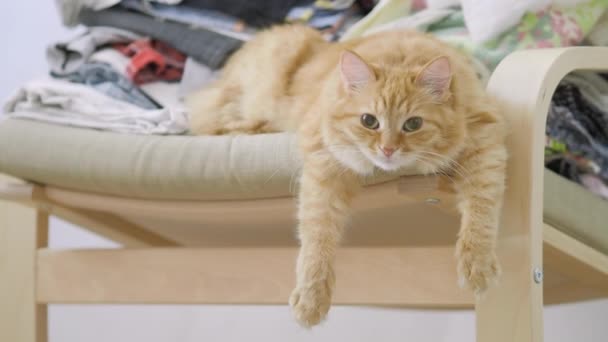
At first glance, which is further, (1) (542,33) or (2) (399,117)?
(1) (542,33)

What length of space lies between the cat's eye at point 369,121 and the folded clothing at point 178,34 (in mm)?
592

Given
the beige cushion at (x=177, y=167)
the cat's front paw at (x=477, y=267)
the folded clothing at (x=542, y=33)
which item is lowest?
the cat's front paw at (x=477, y=267)

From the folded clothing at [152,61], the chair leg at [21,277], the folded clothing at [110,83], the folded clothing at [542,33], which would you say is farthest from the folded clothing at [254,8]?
the chair leg at [21,277]

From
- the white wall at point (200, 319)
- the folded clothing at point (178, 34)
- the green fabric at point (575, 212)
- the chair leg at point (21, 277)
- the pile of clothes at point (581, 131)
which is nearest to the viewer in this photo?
the green fabric at point (575, 212)

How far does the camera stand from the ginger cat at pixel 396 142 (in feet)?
3.75

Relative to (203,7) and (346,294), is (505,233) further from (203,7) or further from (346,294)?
(203,7)

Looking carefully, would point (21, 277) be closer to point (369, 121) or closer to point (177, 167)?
point (177, 167)

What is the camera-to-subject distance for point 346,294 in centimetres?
136

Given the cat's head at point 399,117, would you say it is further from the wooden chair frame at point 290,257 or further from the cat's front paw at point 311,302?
the cat's front paw at point 311,302

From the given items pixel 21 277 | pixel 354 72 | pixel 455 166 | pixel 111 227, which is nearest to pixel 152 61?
pixel 111 227

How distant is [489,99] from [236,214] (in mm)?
421

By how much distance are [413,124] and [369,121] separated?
0.19ft

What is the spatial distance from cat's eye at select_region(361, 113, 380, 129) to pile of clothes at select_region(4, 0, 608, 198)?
1.11ft

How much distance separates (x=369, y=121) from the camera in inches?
46.4
